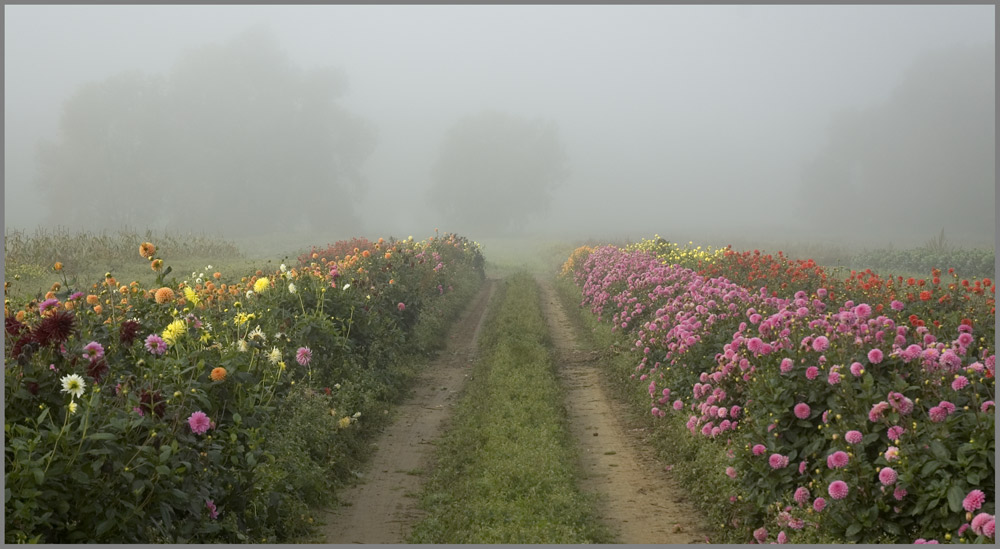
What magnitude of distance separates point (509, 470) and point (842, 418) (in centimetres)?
287

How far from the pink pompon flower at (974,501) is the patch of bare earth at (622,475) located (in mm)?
2054

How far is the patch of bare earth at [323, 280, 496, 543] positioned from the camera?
18.5ft

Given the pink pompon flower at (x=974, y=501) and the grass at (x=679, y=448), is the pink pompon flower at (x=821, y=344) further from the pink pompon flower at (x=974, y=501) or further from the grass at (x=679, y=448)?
the pink pompon flower at (x=974, y=501)

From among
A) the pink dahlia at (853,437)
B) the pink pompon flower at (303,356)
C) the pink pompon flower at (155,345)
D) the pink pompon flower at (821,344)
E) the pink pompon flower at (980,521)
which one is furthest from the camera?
the pink pompon flower at (303,356)

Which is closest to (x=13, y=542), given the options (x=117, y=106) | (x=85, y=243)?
(x=85, y=243)

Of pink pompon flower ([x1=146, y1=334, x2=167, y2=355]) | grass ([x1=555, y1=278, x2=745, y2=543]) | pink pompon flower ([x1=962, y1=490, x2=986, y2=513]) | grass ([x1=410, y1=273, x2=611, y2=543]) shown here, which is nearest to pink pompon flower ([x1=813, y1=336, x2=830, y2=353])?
grass ([x1=555, y1=278, x2=745, y2=543])

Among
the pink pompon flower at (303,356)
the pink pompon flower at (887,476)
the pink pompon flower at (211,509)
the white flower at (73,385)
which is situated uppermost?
the white flower at (73,385)

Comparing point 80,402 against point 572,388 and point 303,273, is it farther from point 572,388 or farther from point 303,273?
point 572,388

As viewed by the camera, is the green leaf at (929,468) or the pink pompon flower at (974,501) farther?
the green leaf at (929,468)

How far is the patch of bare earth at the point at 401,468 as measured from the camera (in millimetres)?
5625

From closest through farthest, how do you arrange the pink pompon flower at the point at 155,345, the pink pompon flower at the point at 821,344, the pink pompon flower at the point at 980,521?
the pink pompon flower at the point at 980,521, the pink pompon flower at the point at 155,345, the pink pompon flower at the point at 821,344

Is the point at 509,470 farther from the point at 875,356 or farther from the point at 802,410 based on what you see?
the point at 875,356

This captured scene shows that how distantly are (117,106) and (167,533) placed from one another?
50.7 m

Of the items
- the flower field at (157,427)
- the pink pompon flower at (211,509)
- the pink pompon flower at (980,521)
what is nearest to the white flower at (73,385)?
the flower field at (157,427)
